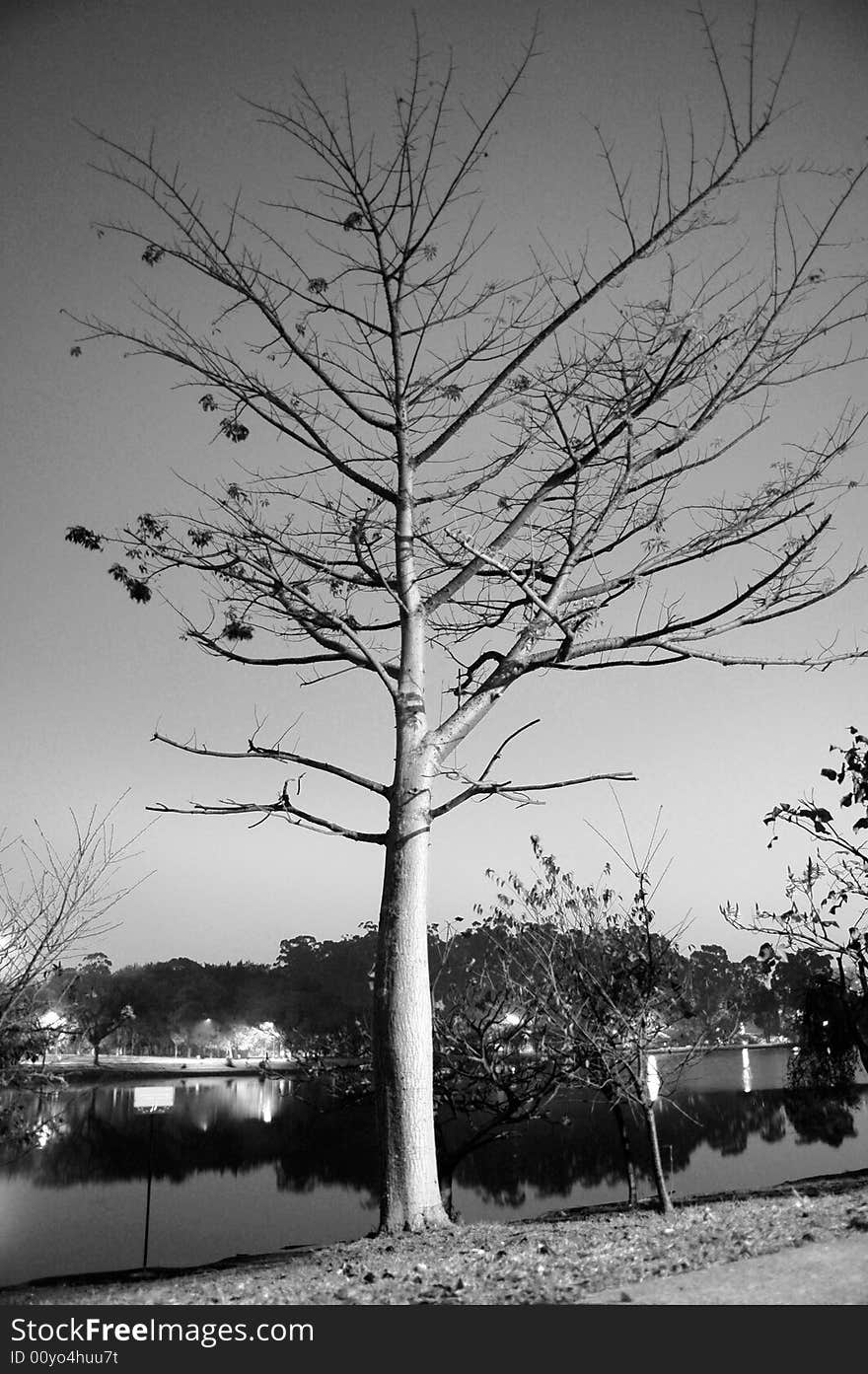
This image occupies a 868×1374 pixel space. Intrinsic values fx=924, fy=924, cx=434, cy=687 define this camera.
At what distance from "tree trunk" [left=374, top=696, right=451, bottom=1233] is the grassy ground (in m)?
0.39

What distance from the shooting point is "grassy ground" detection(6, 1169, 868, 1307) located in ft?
15.4

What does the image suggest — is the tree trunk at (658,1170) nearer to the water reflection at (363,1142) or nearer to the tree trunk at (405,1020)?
the tree trunk at (405,1020)

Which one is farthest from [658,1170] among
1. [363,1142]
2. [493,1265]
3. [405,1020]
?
[363,1142]

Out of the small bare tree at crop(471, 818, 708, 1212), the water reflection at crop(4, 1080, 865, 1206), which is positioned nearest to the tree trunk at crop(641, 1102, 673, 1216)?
the small bare tree at crop(471, 818, 708, 1212)

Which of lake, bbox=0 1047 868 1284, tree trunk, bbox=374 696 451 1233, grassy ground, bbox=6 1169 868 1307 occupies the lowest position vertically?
lake, bbox=0 1047 868 1284

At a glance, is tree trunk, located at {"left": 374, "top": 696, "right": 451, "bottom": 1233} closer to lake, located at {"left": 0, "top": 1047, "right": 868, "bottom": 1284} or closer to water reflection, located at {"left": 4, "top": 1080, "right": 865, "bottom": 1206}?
lake, located at {"left": 0, "top": 1047, "right": 868, "bottom": 1284}

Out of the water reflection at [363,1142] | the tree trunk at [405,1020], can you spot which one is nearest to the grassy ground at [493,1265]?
the tree trunk at [405,1020]

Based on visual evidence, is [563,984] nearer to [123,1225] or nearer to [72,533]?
[72,533]

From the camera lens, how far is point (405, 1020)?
7.12 m

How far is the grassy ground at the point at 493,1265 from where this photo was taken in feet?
15.4

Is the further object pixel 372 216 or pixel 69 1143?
pixel 69 1143
